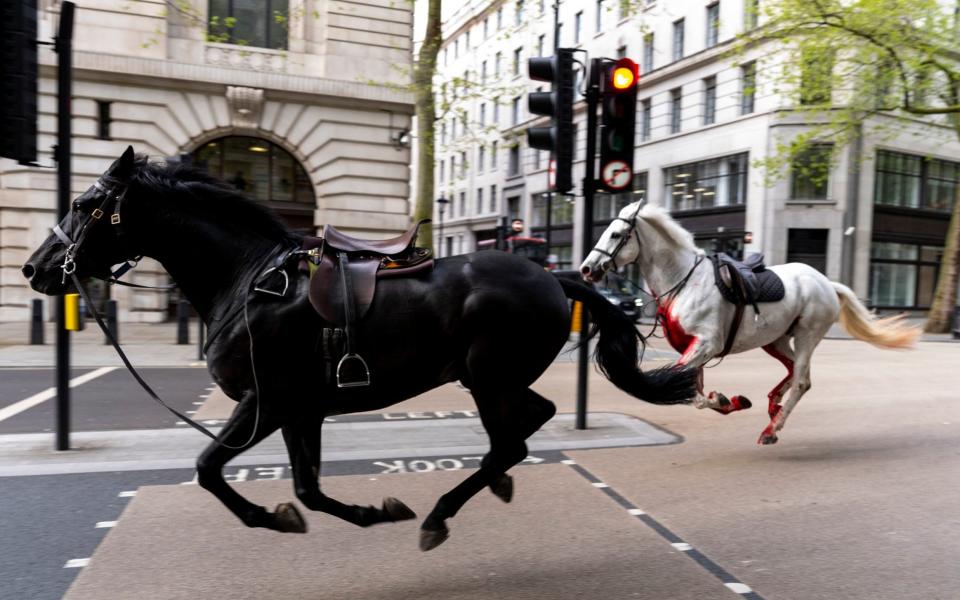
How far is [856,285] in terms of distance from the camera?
27.2 metres

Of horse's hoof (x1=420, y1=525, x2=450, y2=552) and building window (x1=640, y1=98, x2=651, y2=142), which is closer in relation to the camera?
horse's hoof (x1=420, y1=525, x2=450, y2=552)

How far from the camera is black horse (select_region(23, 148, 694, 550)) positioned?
10.8ft

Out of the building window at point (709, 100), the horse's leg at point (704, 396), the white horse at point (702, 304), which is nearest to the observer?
the horse's leg at point (704, 396)

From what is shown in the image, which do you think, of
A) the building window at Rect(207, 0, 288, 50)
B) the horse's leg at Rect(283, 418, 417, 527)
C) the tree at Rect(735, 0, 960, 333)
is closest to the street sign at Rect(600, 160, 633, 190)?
the horse's leg at Rect(283, 418, 417, 527)

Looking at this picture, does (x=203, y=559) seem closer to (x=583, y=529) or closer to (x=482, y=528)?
(x=482, y=528)

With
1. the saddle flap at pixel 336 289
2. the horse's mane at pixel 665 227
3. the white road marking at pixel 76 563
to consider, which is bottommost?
the white road marking at pixel 76 563

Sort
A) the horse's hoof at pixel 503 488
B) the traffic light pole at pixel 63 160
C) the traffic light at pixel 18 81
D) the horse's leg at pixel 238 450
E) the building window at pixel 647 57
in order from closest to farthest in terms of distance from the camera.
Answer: the horse's leg at pixel 238 450, the horse's hoof at pixel 503 488, the traffic light at pixel 18 81, the traffic light pole at pixel 63 160, the building window at pixel 647 57

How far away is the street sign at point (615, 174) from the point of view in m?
6.36

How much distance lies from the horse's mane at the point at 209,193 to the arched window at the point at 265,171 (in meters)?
15.5

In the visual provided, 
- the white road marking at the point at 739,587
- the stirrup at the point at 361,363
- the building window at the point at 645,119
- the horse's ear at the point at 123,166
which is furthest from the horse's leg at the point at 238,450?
the building window at the point at 645,119

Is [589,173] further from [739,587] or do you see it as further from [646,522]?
[739,587]

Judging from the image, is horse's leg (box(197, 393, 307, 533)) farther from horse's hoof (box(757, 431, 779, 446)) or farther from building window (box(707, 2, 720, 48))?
building window (box(707, 2, 720, 48))

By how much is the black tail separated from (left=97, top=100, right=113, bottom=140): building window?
58.0 ft

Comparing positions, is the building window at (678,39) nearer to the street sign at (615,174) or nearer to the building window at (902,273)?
the building window at (902,273)
